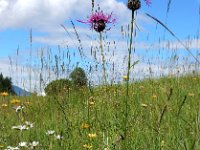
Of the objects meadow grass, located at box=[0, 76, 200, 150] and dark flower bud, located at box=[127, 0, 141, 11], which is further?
meadow grass, located at box=[0, 76, 200, 150]

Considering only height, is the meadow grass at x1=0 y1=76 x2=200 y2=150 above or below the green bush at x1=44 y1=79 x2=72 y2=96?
below

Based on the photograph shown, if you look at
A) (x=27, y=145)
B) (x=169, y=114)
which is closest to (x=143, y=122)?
(x=169, y=114)

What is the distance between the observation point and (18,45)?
4.58m

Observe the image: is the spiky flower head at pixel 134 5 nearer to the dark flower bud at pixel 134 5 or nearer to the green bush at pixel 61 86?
the dark flower bud at pixel 134 5

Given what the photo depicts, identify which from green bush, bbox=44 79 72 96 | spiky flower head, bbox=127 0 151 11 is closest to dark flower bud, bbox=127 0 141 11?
spiky flower head, bbox=127 0 151 11

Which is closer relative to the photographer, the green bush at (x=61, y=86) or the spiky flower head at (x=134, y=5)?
the spiky flower head at (x=134, y=5)

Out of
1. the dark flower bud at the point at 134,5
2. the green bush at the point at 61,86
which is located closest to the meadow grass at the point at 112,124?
the green bush at the point at 61,86

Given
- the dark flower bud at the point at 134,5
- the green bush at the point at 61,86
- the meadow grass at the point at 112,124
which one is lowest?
the meadow grass at the point at 112,124

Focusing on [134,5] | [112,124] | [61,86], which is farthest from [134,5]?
[61,86]

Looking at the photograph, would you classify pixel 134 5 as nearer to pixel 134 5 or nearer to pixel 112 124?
pixel 134 5

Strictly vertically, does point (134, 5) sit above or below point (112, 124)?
above

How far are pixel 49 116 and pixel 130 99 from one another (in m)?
1.66

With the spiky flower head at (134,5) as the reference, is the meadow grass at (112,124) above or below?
below

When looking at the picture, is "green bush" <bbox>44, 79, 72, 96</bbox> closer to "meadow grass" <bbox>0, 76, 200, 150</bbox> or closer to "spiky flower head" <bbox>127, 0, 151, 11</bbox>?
"meadow grass" <bbox>0, 76, 200, 150</bbox>
